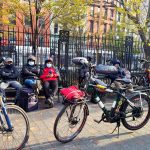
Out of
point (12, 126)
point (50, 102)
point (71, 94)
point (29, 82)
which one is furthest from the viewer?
point (50, 102)

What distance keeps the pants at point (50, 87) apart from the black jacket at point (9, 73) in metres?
0.75

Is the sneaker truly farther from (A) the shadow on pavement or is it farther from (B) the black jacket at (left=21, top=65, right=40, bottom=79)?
(A) the shadow on pavement

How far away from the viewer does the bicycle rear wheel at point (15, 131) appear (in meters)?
4.13

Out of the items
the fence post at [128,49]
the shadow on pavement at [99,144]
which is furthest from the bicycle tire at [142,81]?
the shadow on pavement at [99,144]

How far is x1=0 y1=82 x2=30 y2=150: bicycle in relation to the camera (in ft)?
13.3

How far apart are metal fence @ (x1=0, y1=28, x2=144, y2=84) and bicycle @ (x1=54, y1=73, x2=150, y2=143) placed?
12.2ft

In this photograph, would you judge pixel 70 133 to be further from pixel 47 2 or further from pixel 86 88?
pixel 47 2

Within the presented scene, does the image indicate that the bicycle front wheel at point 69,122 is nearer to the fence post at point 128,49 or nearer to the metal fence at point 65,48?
the metal fence at point 65,48

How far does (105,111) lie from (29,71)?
2948mm

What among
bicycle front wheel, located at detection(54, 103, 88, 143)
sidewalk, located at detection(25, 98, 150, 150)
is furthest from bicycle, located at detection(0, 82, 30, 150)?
bicycle front wheel, located at detection(54, 103, 88, 143)

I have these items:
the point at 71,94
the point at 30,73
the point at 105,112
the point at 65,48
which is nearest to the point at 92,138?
the point at 105,112

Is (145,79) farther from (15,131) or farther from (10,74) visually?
(15,131)

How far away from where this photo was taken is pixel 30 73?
7.30 metres

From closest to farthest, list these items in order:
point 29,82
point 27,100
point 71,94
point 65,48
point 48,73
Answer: point 71,94 < point 27,100 < point 29,82 < point 48,73 < point 65,48
